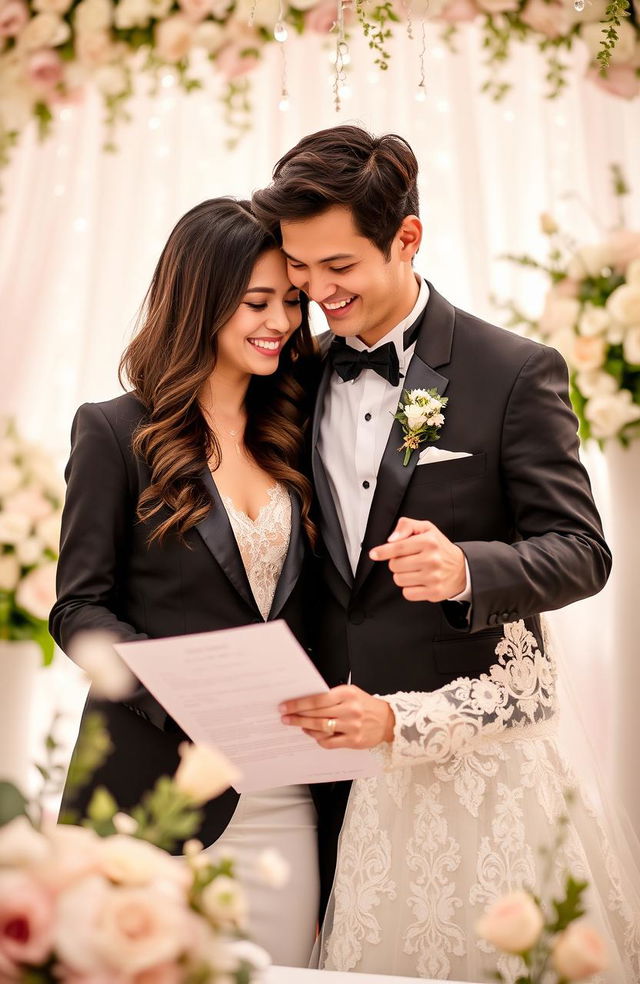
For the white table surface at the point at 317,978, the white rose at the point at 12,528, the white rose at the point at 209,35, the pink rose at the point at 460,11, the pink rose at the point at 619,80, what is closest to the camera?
the white table surface at the point at 317,978

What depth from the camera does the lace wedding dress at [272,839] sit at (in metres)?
2.23

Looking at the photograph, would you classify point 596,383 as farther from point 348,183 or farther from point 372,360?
point 348,183

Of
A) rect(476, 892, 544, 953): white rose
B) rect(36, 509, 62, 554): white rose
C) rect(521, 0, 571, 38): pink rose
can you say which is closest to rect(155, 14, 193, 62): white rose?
rect(521, 0, 571, 38): pink rose

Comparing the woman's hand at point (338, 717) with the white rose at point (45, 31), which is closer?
the woman's hand at point (338, 717)

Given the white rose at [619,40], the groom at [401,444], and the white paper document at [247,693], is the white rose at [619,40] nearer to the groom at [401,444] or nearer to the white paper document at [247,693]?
Result: the groom at [401,444]

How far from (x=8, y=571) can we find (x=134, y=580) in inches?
36.5

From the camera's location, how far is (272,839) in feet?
7.43

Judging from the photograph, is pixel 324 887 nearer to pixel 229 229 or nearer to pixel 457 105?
pixel 229 229

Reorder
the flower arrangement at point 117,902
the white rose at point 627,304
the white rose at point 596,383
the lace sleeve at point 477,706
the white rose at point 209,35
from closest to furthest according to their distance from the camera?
the flower arrangement at point 117,902 → the lace sleeve at point 477,706 → the white rose at point 627,304 → the white rose at point 596,383 → the white rose at point 209,35

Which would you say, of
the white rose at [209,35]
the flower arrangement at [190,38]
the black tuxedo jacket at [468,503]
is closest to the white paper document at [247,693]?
the black tuxedo jacket at [468,503]

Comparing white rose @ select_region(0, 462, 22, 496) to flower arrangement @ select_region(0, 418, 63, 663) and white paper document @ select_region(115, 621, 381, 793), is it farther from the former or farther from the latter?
white paper document @ select_region(115, 621, 381, 793)

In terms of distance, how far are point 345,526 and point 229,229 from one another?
74 cm

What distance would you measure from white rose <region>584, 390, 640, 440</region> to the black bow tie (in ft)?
2.45

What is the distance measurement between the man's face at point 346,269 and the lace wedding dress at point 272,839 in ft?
1.62
